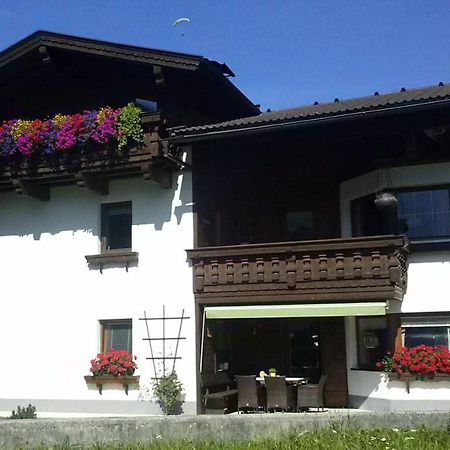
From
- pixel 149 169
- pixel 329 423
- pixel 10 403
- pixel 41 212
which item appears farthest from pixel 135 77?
pixel 329 423

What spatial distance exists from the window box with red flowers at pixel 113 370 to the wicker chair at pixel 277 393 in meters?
3.10

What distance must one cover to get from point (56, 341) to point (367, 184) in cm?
803

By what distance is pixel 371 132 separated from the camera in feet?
48.3

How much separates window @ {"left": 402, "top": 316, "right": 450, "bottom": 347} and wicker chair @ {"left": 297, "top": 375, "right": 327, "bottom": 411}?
2.02m

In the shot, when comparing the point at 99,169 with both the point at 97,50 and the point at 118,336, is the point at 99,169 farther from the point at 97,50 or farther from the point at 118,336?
the point at 118,336

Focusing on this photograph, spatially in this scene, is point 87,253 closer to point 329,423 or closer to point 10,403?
point 10,403

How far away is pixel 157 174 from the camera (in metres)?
15.9

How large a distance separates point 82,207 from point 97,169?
4.92ft

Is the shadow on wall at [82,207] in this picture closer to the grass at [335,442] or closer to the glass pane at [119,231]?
the glass pane at [119,231]

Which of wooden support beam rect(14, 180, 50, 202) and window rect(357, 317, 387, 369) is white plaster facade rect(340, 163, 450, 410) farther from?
wooden support beam rect(14, 180, 50, 202)

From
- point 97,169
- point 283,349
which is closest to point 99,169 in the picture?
point 97,169

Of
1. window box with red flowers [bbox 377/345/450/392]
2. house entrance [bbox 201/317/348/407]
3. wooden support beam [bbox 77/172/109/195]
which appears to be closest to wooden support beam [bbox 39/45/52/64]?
wooden support beam [bbox 77/172/109/195]

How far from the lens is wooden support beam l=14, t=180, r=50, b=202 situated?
17.0 metres

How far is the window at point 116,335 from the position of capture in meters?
16.6
